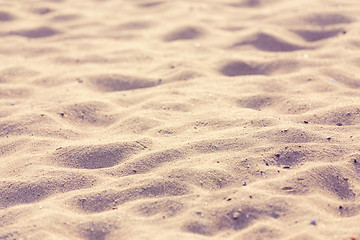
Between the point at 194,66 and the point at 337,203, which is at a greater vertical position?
the point at 194,66

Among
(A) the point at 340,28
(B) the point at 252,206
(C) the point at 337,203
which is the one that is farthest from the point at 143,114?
(A) the point at 340,28

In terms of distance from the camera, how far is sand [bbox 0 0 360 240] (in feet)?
5.35

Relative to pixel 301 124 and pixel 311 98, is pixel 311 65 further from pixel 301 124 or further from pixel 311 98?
pixel 301 124

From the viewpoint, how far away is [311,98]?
2.44 meters

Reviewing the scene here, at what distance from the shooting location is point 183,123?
7.54ft

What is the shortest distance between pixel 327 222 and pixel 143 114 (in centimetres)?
124

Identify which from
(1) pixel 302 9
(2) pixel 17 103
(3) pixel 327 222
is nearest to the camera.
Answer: (3) pixel 327 222

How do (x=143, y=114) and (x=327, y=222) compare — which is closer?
(x=327, y=222)

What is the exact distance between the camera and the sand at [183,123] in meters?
1.63

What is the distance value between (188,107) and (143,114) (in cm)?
29

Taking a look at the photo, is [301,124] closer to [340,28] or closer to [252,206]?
[252,206]

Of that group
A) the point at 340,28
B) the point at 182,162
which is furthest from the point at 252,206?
the point at 340,28

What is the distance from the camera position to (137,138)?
2148 mm

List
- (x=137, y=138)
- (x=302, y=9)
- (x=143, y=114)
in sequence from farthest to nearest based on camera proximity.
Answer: (x=302, y=9)
(x=143, y=114)
(x=137, y=138)
